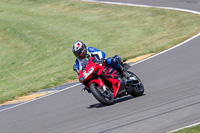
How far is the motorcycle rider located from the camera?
9203mm

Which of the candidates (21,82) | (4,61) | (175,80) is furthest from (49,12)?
(175,80)

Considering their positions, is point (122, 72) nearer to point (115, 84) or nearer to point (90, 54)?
point (115, 84)

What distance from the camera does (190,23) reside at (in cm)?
1973

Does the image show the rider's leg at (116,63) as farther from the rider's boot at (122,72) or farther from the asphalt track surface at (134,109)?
the asphalt track surface at (134,109)

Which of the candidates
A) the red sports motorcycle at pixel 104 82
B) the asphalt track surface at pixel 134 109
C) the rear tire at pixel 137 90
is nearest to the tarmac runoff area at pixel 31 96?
the asphalt track surface at pixel 134 109

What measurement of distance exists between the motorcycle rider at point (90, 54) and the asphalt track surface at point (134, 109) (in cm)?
85

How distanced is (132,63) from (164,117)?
7129mm

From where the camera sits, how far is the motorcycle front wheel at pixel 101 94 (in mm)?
8859

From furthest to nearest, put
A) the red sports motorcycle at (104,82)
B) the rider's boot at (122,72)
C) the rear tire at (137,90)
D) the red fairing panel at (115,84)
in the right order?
the rear tire at (137,90) → the rider's boot at (122,72) → the red fairing panel at (115,84) → the red sports motorcycle at (104,82)

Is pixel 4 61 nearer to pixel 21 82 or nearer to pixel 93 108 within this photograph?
pixel 21 82

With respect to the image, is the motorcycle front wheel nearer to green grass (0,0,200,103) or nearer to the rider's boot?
the rider's boot

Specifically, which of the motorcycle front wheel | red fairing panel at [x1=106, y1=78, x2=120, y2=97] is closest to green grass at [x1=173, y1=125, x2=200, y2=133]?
the motorcycle front wheel

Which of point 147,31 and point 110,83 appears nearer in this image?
point 110,83

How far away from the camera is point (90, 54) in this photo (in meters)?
9.40
